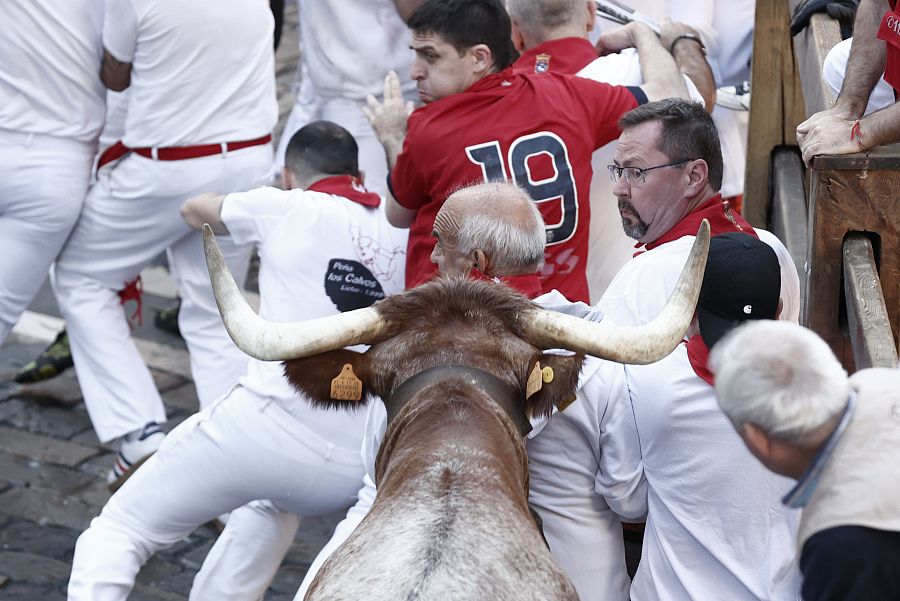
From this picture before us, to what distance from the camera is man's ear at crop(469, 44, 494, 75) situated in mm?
4730

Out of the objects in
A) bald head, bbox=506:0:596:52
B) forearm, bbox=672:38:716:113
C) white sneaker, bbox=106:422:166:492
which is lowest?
white sneaker, bbox=106:422:166:492

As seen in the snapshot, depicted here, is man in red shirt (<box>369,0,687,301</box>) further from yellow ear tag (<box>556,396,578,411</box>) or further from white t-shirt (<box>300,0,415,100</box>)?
white t-shirt (<box>300,0,415,100</box>)

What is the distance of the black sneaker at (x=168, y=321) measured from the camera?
7727 mm

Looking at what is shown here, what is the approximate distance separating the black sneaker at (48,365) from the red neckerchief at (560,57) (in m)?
3.44

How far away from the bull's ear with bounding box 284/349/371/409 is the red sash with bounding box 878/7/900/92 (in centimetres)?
197

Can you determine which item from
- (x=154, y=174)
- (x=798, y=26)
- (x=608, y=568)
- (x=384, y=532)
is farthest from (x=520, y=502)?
(x=154, y=174)

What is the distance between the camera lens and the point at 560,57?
5.08 metres

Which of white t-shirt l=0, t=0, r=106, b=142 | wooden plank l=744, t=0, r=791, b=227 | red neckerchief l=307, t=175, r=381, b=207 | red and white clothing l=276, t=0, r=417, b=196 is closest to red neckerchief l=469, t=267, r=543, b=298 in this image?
red neckerchief l=307, t=175, r=381, b=207

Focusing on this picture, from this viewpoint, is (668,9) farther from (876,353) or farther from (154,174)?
(876,353)

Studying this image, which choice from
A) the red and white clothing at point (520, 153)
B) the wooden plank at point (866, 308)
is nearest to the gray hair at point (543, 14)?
the red and white clothing at point (520, 153)

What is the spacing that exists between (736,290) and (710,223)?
29.2 inches

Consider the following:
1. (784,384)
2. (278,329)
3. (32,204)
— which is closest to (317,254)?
(278,329)

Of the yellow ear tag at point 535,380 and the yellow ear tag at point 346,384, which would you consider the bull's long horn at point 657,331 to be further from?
the yellow ear tag at point 346,384

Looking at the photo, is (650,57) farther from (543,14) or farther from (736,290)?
(736,290)
